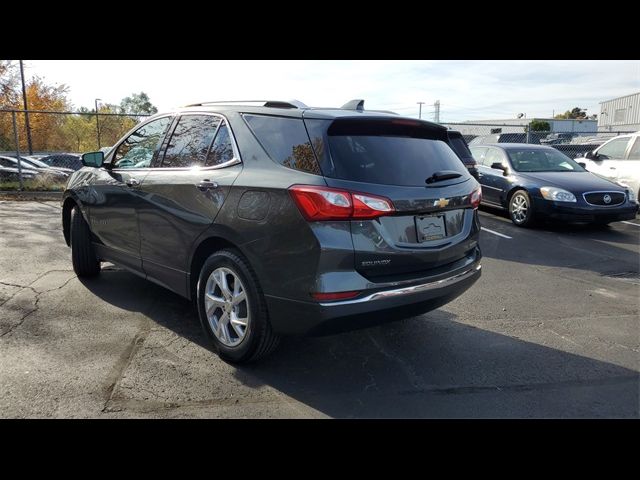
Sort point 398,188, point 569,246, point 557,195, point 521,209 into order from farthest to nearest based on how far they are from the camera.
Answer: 1. point 521,209
2. point 557,195
3. point 569,246
4. point 398,188

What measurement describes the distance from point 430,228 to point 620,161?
32.5 feet

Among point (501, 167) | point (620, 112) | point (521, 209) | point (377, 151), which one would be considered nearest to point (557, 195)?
point (521, 209)

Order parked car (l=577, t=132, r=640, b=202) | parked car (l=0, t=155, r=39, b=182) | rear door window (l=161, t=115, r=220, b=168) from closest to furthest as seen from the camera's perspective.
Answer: rear door window (l=161, t=115, r=220, b=168), parked car (l=577, t=132, r=640, b=202), parked car (l=0, t=155, r=39, b=182)

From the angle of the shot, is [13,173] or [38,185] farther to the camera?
[13,173]

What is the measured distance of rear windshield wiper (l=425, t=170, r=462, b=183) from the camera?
327cm

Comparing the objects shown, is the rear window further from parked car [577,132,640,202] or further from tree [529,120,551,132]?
tree [529,120,551,132]

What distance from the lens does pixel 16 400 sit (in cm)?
288

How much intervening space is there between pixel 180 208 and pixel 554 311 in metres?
3.67

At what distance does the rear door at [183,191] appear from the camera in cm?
340

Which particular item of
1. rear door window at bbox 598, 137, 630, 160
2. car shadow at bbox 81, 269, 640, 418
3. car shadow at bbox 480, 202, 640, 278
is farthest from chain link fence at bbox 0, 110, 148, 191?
rear door window at bbox 598, 137, 630, 160

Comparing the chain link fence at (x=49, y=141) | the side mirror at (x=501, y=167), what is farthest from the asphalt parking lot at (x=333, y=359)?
the chain link fence at (x=49, y=141)

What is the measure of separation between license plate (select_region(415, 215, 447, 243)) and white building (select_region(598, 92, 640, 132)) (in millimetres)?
39244

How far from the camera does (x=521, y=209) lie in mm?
8797

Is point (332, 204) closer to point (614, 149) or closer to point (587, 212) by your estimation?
point (587, 212)
